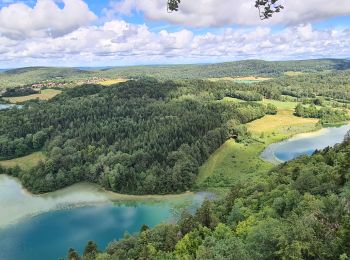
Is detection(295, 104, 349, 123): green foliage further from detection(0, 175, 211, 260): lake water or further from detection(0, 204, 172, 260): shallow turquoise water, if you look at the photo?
detection(0, 204, 172, 260): shallow turquoise water

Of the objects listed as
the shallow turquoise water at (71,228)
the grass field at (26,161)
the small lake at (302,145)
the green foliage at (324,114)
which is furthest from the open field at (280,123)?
the shallow turquoise water at (71,228)

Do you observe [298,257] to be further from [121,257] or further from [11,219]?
[11,219]

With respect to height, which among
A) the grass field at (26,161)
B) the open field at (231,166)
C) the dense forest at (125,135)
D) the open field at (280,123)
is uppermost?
the dense forest at (125,135)

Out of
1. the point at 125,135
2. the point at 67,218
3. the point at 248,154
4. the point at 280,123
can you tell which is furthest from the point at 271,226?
the point at 280,123

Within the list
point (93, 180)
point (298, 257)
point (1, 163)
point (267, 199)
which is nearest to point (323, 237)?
point (298, 257)

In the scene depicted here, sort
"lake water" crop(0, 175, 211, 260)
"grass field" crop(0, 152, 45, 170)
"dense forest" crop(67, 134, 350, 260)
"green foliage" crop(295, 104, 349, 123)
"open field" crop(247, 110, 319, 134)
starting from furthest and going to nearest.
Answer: "green foliage" crop(295, 104, 349, 123)
"open field" crop(247, 110, 319, 134)
"grass field" crop(0, 152, 45, 170)
"lake water" crop(0, 175, 211, 260)
"dense forest" crop(67, 134, 350, 260)

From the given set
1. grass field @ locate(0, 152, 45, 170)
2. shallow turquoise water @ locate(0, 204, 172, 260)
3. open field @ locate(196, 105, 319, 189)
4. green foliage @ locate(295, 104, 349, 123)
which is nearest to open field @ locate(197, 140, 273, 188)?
open field @ locate(196, 105, 319, 189)

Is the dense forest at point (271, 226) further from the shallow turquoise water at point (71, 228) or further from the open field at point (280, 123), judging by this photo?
the open field at point (280, 123)
